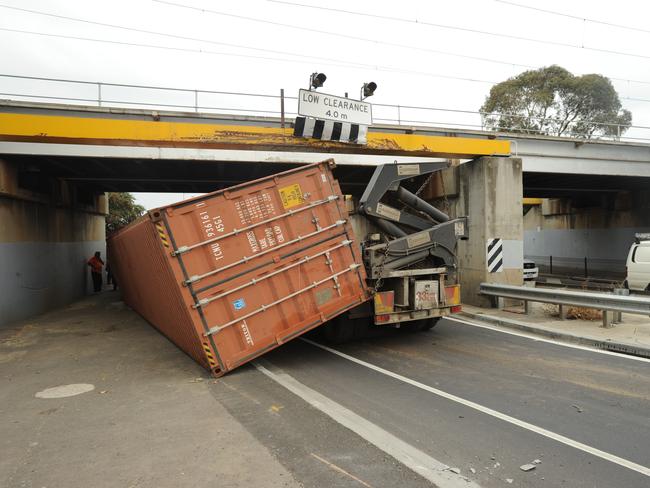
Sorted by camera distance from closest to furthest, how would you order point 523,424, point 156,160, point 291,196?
point 523,424
point 291,196
point 156,160

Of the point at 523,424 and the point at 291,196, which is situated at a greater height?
the point at 291,196

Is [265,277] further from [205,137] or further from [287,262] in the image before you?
[205,137]

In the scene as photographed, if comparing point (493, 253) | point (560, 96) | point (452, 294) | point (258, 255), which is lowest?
point (452, 294)

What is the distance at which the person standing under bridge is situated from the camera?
18.8 meters

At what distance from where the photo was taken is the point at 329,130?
11750mm

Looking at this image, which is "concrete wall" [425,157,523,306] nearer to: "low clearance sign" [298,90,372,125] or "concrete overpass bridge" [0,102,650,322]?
"concrete overpass bridge" [0,102,650,322]

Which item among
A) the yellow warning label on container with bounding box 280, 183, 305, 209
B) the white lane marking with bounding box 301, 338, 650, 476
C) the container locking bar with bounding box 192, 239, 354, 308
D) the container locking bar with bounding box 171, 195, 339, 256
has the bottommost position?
the white lane marking with bounding box 301, 338, 650, 476

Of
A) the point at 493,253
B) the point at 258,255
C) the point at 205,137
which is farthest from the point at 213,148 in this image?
the point at 493,253

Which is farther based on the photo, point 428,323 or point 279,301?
point 428,323

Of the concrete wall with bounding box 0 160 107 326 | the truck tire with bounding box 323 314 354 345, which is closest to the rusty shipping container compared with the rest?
the truck tire with bounding box 323 314 354 345

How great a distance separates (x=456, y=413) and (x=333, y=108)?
8740 millimetres

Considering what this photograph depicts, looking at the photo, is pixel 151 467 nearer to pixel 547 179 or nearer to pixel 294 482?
pixel 294 482

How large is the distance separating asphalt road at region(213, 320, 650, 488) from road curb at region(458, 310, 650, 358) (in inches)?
18.9

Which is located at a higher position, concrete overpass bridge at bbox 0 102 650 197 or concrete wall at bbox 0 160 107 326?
concrete overpass bridge at bbox 0 102 650 197
